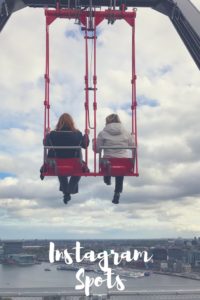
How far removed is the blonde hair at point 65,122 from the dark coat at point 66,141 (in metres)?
0.11

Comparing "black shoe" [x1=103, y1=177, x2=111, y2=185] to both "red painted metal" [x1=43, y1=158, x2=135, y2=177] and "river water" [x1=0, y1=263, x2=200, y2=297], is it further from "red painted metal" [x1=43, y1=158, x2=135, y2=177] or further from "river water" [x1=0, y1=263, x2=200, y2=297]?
"river water" [x1=0, y1=263, x2=200, y2=297]

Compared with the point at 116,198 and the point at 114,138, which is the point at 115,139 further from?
the point at 116,198

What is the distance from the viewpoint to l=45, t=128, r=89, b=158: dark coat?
7613 mm

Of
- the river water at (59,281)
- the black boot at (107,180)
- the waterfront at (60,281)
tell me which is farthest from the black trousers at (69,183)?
the waterfront at (60,281)

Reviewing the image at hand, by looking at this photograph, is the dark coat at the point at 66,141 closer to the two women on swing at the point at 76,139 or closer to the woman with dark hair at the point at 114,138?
the two women on swing at the point at 76,139

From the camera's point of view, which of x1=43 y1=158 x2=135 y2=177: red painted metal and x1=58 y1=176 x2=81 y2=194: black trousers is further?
x1=58 y1=176 x2=81 y2=194: black trousers

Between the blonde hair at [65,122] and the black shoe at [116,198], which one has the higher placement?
the blonde hair at [65,122]

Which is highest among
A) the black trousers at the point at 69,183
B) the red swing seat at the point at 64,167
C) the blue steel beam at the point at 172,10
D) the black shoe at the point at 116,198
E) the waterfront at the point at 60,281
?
the blue steel beam at the point at 172,10

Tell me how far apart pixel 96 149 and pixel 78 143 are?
284 mm

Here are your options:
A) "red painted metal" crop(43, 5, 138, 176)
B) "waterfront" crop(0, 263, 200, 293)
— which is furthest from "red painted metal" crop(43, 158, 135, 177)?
"waterfront" crop(0, 263, 200, 293)

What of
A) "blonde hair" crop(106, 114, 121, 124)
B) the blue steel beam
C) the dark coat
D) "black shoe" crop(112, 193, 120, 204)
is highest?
the blue steel beam

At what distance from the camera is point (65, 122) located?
7816 mm

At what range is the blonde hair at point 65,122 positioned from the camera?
7.77 m

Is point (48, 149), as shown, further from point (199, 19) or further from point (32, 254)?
point (32, 254)
